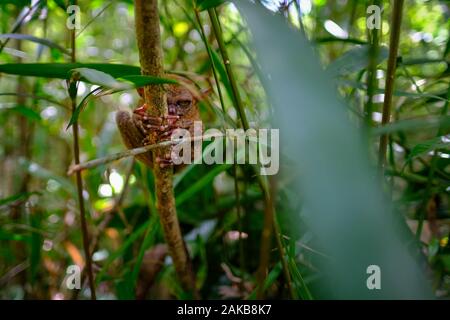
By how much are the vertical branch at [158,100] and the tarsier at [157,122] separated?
0.09 ft

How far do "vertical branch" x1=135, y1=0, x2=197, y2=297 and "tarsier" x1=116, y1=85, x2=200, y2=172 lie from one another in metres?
0.03

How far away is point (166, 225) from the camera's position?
0.93 m

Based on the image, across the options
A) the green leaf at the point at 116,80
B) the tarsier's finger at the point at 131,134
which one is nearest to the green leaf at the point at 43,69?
the green leaf at the point at 116,80

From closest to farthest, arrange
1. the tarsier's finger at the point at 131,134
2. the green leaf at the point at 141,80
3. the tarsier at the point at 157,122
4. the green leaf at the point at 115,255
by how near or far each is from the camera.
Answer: the green leaf at the point at 141,80
the tarsier at the point at 157,122
the tarsier's finger at the point at 131,134
the green leaf at the point at 115,255

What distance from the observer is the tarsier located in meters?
0.81

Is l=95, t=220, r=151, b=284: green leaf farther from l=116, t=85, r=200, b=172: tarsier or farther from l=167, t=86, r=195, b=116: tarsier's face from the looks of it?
l=167, t=86, r=195, b=116: tarsier's face

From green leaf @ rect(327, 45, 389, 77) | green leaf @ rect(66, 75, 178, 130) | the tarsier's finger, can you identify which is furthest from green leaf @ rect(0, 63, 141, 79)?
green leaf @ rect(327, 45, 389, 77)

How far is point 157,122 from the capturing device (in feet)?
2.64

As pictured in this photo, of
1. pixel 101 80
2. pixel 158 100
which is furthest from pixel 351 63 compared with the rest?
pixel 101 80

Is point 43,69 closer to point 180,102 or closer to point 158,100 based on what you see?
point 158,100

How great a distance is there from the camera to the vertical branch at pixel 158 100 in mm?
651

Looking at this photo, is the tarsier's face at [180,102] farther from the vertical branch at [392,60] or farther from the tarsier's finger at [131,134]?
the vertical branch at [392,60]
